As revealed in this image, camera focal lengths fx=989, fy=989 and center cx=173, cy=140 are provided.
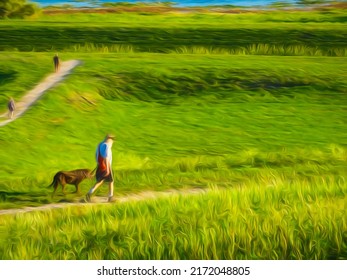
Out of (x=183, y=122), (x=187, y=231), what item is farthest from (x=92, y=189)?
(x=183, y=122)

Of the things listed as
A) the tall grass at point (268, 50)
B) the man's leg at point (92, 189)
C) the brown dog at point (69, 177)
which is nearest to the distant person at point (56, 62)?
the tall grass at point (268, 50)

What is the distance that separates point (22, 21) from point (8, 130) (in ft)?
65.3

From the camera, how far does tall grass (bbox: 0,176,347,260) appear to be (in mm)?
18406

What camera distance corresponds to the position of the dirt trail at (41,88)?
32.2 m

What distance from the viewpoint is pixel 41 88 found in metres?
35.7

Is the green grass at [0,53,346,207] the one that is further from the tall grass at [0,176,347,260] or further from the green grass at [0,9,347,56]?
the tall grass at [0,176,347,260]

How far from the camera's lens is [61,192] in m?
23.4

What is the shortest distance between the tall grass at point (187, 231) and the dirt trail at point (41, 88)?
453 inches

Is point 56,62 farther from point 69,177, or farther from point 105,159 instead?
point 105,159

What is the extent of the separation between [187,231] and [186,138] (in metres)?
11.8

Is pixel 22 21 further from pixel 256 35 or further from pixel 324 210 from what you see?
pixel 324 210

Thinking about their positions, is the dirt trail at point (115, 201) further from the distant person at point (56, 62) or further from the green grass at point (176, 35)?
the green grass at point (176, 35)

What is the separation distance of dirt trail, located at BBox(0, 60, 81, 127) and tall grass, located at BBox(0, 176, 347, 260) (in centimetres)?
1152

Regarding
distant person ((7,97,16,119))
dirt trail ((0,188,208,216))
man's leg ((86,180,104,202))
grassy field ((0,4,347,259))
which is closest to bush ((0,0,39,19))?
grassy field ((0,4,347,259))
